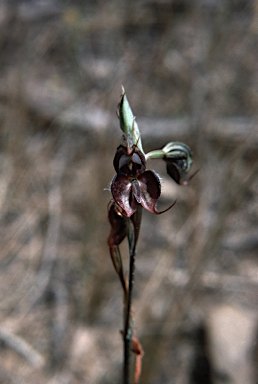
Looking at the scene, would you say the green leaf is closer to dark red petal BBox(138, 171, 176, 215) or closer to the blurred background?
dark red petal BBox(138, 171, 176, 215)

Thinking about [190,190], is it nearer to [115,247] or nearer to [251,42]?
[251,42]

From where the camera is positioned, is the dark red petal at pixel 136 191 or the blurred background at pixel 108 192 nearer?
the dark red petal at pixel 136 191

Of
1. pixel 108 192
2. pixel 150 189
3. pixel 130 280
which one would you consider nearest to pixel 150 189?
pixel 150 189

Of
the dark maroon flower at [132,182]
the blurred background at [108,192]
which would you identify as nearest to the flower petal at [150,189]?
the dark maroon flower at [132,182]

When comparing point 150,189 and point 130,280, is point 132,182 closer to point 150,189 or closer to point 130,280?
point 150,189

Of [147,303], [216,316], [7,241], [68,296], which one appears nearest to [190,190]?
[147,303]

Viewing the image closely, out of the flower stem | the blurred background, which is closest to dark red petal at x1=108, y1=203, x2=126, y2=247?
the flower stem

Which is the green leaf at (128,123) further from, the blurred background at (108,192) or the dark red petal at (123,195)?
the blurred background at (108,192)
